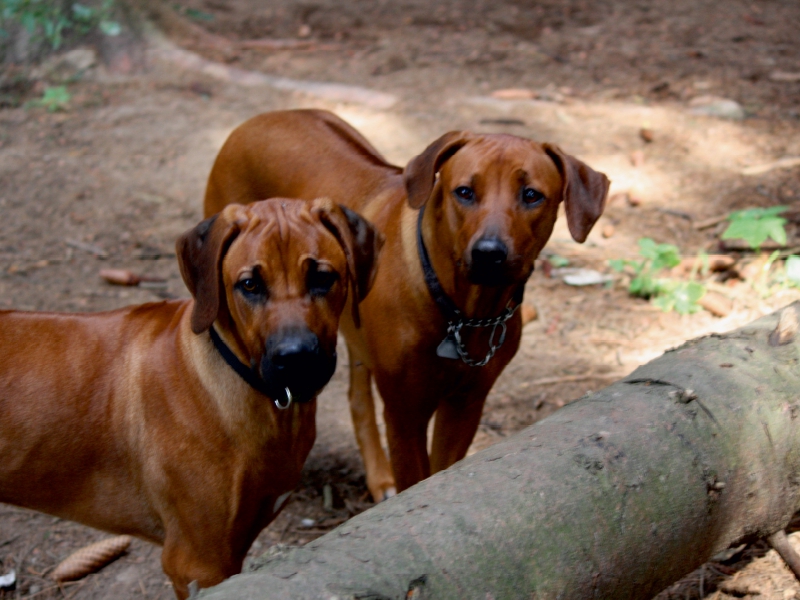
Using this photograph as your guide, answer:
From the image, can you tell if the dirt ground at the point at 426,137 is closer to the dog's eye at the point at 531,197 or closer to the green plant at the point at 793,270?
the green plant at the point at 793,270

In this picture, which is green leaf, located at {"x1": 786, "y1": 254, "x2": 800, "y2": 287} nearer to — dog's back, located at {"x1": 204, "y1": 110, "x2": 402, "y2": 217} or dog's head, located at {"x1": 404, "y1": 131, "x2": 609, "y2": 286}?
dog's head, located at {"x1": 404, "y1": 131, "x2": 609, "y2": 286}

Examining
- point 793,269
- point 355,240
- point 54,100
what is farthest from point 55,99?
point 793,269

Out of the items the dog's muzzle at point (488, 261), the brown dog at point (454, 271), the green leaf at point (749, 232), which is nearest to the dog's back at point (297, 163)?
the brown dog at point (454, 271)

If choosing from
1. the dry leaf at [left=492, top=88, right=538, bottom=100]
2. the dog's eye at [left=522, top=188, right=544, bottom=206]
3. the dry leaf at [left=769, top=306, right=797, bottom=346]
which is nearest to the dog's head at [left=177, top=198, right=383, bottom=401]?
the dog's eye at [left=522, top=188, right=544, bottom=206]

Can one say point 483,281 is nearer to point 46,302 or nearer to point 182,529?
point 182,529

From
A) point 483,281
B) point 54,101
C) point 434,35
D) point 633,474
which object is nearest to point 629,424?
point 633,474

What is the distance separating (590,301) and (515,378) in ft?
3.26

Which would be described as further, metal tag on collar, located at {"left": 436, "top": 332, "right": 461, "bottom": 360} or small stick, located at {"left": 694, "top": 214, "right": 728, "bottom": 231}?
small stick, located at {"left": 694, "top": 214, "right": 728, "bottom": 231}

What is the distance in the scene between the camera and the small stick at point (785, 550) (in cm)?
281

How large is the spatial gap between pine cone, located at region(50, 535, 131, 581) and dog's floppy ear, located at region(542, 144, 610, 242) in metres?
2.45

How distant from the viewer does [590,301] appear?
17.9 feet

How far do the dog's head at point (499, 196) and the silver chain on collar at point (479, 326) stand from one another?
0.71 feet

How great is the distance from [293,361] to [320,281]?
13.7 inches

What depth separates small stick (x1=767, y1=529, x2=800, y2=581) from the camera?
2.81 metres
